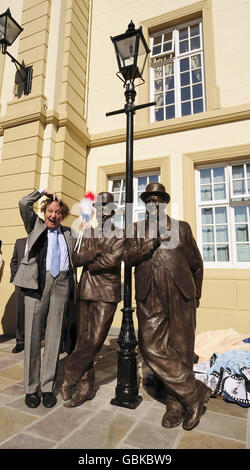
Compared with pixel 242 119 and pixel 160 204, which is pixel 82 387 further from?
pixel 242 119

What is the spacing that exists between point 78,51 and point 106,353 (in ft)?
23.8

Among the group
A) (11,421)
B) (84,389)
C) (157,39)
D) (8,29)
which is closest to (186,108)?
(157,39)

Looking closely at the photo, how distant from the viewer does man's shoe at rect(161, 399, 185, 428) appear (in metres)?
2.24

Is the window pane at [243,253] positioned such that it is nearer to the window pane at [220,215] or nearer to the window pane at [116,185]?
the window pane at [220,215]

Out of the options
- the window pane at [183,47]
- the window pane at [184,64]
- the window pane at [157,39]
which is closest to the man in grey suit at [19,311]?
the window pane at [184,64]

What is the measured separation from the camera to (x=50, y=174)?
19.8 ft

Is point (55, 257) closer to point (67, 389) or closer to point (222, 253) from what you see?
point (67, 389)

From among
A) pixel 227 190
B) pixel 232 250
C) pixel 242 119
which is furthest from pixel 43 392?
pixel 242 119

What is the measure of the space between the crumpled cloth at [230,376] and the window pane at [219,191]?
3626 millimetres

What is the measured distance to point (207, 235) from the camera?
19.8 ft

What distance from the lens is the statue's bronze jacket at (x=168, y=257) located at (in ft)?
8.23

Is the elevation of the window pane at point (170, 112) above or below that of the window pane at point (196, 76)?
below

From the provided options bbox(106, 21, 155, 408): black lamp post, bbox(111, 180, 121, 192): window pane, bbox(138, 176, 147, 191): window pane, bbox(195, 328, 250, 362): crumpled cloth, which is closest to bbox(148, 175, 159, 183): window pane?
bbox(138, 176, 147, 191): window pane

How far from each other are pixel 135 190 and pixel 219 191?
6.42 feet
